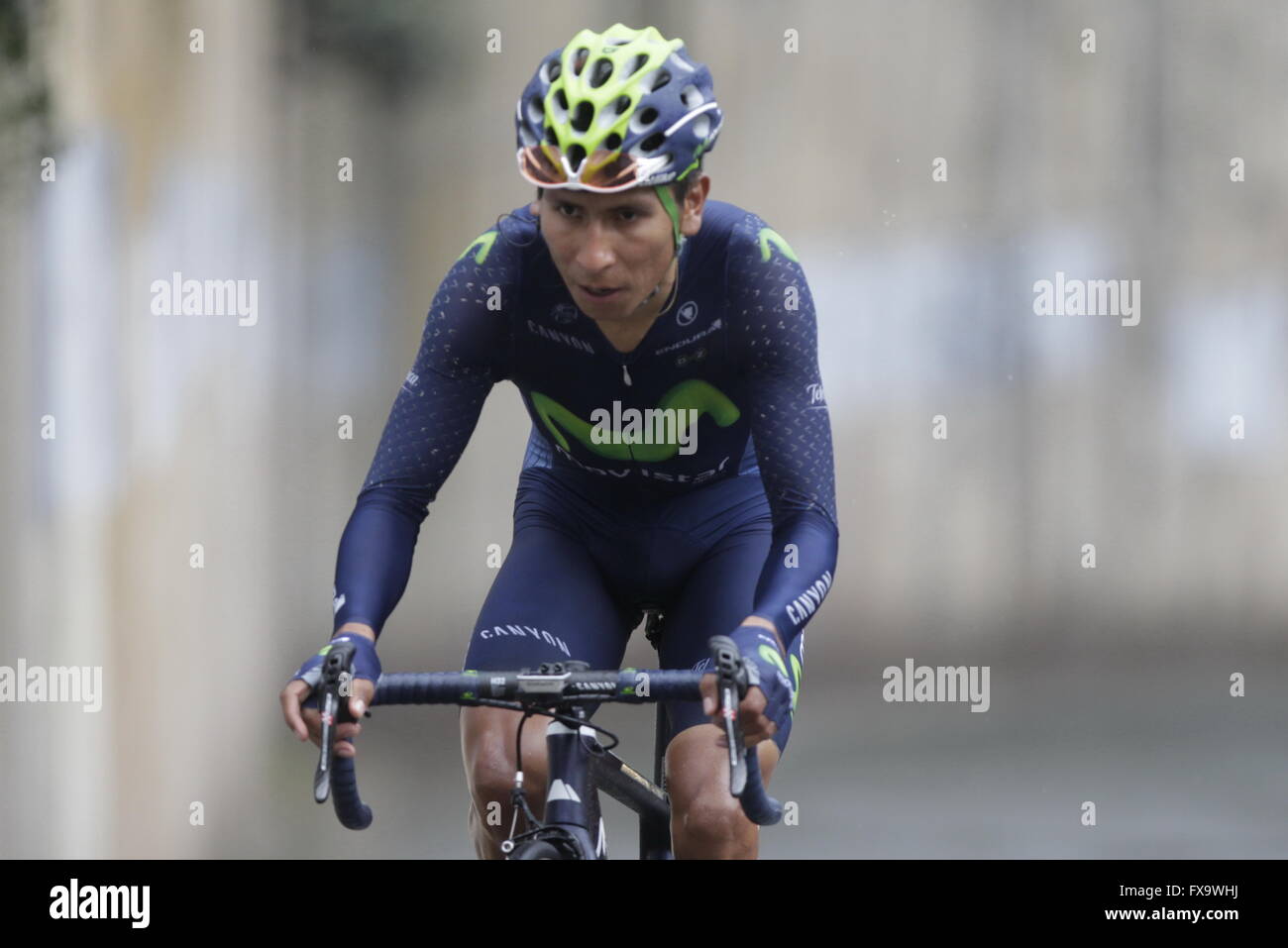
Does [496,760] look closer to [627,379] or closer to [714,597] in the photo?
[714,597]

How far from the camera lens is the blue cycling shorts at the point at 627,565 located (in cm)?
326

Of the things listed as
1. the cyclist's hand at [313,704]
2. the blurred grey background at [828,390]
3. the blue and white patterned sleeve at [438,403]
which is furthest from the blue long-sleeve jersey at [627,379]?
the blurred grey background at [828,390]

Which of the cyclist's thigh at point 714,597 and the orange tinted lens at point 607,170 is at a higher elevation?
the orange tinted lens at point 607,170

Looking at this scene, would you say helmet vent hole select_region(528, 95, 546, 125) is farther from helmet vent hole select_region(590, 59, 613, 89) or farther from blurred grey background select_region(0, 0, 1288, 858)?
blurred grey background select_region(0, 0, 1288, 858)

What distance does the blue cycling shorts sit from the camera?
3.26 m

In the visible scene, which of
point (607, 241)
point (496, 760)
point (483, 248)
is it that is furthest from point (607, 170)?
point (496, 760)

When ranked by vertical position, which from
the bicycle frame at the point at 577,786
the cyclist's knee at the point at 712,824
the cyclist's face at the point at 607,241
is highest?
the cyclist's face at the point at 607,241

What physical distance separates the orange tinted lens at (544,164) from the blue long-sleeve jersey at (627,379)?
349 millimetres

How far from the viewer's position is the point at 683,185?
293 cm

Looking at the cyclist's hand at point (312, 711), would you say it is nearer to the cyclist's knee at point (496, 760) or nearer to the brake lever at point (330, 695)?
the brake lever at point (330, 695)

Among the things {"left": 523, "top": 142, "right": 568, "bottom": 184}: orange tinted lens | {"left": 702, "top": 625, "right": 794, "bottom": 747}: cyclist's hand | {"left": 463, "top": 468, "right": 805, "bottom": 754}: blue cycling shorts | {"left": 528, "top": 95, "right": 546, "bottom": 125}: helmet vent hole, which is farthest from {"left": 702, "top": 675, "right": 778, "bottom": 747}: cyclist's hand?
{"left": 528, "top": 95, "right": 546, "bottom": 125}: helmet vent hole

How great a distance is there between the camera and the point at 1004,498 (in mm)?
8117

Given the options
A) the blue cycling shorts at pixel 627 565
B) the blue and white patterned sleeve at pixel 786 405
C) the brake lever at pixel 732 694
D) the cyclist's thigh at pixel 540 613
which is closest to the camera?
the brake lever at pixel 732 694
